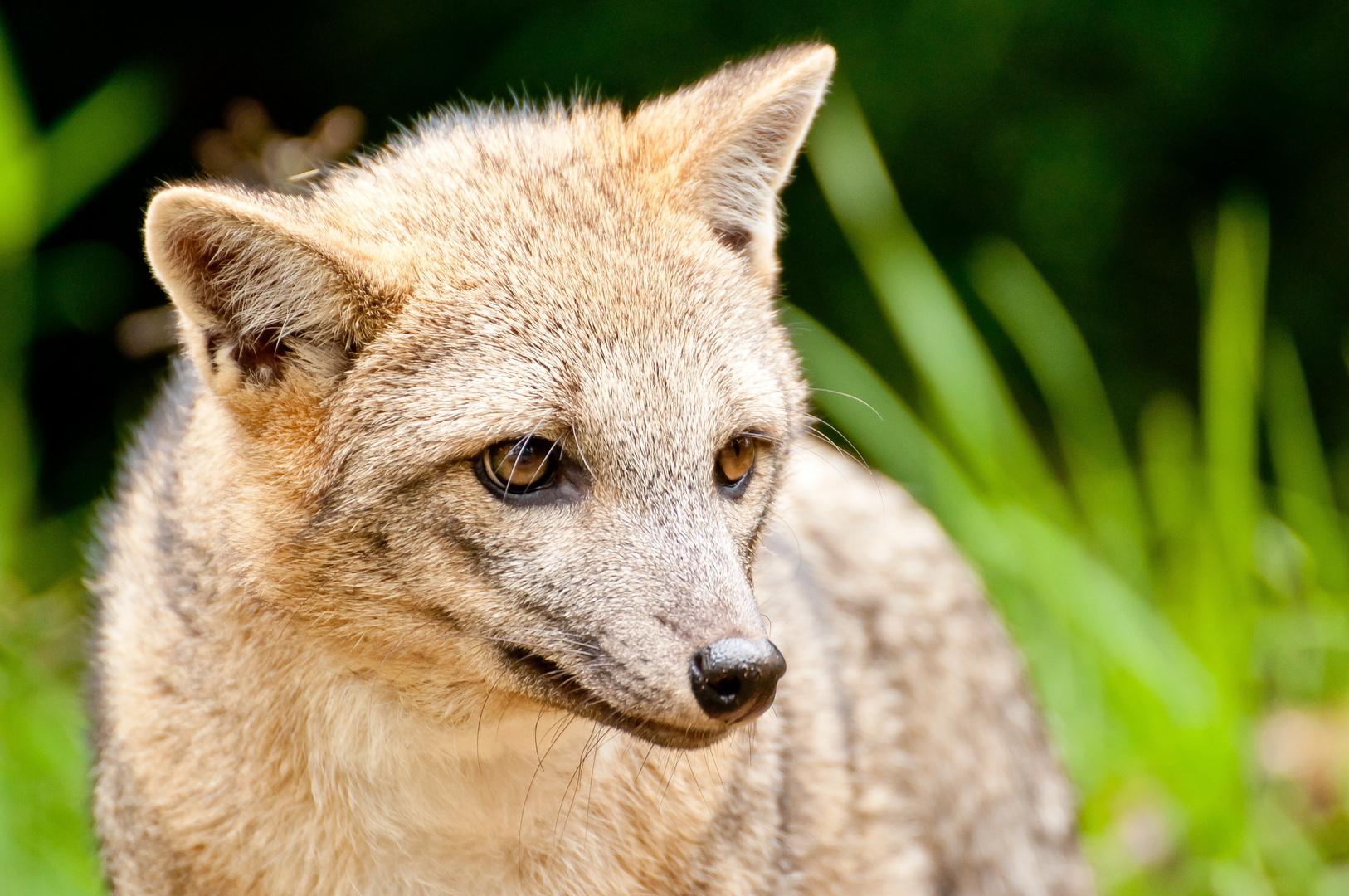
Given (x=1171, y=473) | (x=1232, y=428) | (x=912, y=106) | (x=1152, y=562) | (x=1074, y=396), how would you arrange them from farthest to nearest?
(x=912, y=106) < (x=1074, y=396) < (x=1152, y=562) < (x=1171, y=473) < (x=1232, y=428)

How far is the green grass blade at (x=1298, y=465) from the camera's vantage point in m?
5.29

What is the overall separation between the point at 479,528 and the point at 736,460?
0.55 meters

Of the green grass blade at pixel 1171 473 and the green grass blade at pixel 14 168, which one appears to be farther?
the green grass blade at pixel 1171 473

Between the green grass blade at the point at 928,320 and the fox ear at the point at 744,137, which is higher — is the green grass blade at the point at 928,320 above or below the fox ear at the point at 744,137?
below

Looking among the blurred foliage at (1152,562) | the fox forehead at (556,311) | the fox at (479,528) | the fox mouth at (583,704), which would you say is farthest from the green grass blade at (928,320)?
the fox mouth at (583,704)

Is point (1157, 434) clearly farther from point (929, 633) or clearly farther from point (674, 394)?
point (674, 394)

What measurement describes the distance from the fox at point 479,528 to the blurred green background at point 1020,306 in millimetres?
1806

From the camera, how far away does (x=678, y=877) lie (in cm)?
284

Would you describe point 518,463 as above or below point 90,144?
above

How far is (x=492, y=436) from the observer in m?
2.39

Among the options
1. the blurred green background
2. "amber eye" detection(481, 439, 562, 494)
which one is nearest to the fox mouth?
"amber eye" detection(481, 439, 562, 494)

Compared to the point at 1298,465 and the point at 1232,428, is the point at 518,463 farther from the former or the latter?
the point at 1298,465

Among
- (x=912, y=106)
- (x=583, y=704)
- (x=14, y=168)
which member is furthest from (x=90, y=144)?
(x=583, y=704)

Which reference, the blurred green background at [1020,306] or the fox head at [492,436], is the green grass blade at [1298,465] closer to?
the blurred green background at [1020,306]
